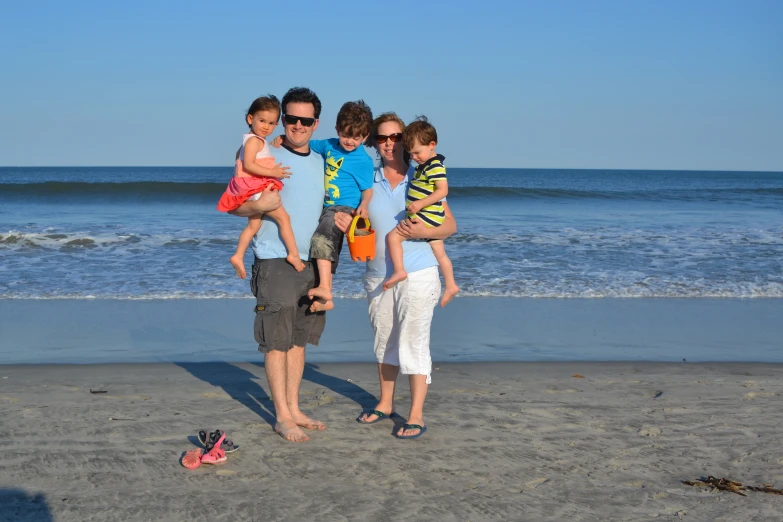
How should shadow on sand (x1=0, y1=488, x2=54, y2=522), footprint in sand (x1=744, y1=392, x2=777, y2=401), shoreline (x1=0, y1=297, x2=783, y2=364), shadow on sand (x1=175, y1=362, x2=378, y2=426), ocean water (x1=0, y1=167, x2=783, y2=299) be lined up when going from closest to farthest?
shadow on sand (x1=0, y1=488, x2=54, y2=522) < shadow on sand (x1=175, y1=362, x2=378, y2=426) < footprint in sand (x1=744, y1=392, x2=777, y2=401) < shoreline (x1=0, y1=297, x2=783, y2=364) < ocean water (x1=0, y1=167, x2=783, y2=299)

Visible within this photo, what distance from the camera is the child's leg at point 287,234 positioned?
3.87 metres

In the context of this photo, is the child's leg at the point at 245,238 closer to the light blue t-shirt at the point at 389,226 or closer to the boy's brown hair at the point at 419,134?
the light blue t-shirt at the point at 389,226

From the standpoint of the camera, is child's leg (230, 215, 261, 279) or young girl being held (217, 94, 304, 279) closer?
young girl being held (217, 94, 304, 279)

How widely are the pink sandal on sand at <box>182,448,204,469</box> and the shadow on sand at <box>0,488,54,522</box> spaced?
621mm

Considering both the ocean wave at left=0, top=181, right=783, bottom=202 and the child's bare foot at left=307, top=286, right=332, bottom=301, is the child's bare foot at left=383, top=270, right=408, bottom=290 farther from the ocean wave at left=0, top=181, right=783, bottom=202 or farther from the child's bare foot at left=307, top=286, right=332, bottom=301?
the ocean wave at left=0, top=181, right=783, bottom=202

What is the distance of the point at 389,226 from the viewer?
4098mm

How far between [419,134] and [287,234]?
835 millimetres

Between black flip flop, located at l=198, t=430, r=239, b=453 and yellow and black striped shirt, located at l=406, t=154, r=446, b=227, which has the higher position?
yellow and black striped shirt, located at l=406, t=154, r=446, b=227

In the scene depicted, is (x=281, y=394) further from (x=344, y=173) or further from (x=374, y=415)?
(x=344, y=173)

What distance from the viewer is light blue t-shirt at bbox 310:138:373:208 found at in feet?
13.1

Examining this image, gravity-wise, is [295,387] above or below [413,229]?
below

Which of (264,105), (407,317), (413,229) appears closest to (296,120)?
(264,105)

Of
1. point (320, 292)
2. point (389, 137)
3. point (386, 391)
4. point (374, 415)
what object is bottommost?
point (374, 415)

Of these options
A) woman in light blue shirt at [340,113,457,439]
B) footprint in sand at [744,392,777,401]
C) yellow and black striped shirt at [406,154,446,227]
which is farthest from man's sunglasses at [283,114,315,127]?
footprint in sand at [744,392,777,401]
